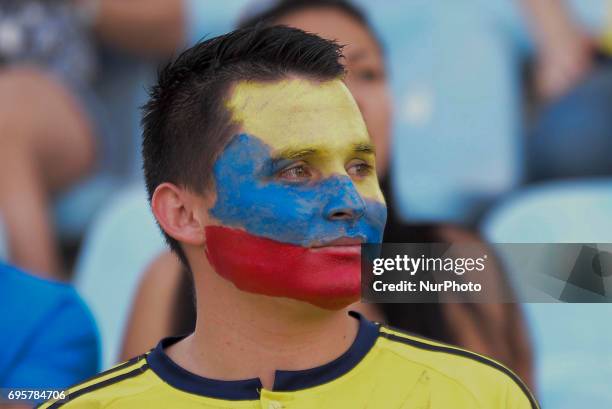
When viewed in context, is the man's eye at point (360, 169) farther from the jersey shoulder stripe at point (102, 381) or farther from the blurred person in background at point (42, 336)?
the blurred person in background at point (42, 336)

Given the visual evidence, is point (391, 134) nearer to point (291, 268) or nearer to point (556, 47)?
point (556, 47)

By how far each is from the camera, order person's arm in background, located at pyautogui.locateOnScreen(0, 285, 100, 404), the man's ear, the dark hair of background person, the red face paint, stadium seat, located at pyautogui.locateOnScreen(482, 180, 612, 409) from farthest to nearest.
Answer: the dark hair of background person, stadium seat, located at pyautogui.locateOnScreen(482, 180, 612, 409), person's arm in background, located at pyautogui.locateOnScreen(0, 285, 100, 404), the man's ear, the red face paint

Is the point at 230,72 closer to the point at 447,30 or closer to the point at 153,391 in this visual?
the point at 153,391

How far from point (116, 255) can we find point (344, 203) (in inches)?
64.8

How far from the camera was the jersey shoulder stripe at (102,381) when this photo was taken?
62.2 inches

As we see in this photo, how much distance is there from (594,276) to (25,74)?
186 cm

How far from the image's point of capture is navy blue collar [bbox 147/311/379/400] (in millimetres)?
1522

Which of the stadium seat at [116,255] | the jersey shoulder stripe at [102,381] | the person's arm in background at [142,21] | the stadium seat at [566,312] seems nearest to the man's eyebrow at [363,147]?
the jersey shoulder stripe at [102,381]

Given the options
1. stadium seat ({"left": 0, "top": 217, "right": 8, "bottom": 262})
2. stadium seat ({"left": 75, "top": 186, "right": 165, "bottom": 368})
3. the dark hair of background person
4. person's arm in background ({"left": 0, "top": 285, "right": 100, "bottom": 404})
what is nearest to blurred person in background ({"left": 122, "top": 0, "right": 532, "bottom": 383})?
the dark hair of background person

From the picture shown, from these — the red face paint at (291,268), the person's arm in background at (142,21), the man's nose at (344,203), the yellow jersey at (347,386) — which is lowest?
the yellow jersey at (347,386)

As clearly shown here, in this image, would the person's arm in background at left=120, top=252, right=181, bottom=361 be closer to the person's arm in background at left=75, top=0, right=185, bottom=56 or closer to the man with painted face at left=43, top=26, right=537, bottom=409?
the person's arm in background at left=75, top=0, right=185, bottom=56

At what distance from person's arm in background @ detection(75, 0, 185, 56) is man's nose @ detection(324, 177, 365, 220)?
186 cm

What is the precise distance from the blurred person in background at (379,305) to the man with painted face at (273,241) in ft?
3.25

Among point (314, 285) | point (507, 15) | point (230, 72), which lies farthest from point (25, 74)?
point (314, 285)
